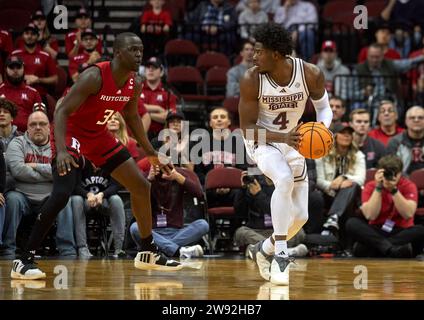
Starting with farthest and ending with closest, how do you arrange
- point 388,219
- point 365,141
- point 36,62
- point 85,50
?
point 85,50 < point 36,62 < point 365,141 < point 388,219

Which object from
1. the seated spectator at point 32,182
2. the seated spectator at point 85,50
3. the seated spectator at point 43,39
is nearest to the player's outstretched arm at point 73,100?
the seated spectator at point 32,182

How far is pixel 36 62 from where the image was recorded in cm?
1221

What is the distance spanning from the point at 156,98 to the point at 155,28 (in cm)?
220

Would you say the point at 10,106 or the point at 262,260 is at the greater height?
the point at 10,106

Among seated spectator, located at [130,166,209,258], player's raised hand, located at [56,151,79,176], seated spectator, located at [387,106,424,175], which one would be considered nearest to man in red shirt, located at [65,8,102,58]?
seated spectator, located at [130,166,209,258]

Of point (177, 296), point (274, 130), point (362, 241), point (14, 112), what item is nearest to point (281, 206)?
point (274, 130)

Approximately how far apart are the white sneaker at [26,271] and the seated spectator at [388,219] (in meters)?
4.33

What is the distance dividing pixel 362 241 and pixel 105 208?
291 cm

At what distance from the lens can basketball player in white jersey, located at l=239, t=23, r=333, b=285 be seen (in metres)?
6.76

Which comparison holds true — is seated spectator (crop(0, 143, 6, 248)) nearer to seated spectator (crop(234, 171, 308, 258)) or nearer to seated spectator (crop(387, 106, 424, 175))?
seated spectator (crop(234, 171, 308, 258))

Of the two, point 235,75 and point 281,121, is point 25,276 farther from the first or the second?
point 235,75

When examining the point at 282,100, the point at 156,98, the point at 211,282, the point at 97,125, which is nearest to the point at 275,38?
the point at 282,100

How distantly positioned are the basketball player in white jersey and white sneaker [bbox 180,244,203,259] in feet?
7.83
